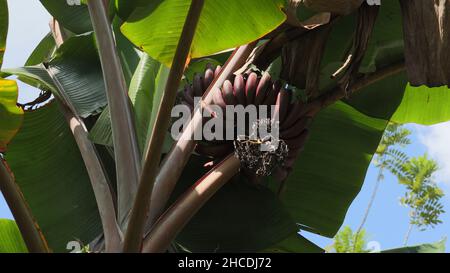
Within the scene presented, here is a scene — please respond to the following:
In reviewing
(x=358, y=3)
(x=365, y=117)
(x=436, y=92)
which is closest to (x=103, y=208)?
(x=358, y=3)

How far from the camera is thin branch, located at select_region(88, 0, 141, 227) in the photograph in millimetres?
2209

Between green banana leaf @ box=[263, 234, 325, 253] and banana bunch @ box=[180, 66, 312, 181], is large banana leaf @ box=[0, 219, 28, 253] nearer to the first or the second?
banana bunch @ box=[180, 66, 312, 181]

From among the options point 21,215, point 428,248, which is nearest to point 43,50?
point 21,215

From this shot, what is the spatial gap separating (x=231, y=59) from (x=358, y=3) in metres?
0.64

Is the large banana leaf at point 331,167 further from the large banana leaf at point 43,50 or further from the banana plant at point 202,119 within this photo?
the large banana leaf at point 43,50

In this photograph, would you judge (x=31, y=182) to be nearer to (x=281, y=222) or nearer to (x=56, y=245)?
(x=56, y=245)

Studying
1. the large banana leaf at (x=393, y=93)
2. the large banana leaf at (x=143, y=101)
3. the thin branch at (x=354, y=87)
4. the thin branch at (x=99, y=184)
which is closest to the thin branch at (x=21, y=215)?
the thin branch at (x=99, y=184)

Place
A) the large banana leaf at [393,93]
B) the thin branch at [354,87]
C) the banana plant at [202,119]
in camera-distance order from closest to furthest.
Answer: the banana plant at [202,119] → the thin branch at [354,87] → the large banana leaf at [393,93]

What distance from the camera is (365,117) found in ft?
9.52

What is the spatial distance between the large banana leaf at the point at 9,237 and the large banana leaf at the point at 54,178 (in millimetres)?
107

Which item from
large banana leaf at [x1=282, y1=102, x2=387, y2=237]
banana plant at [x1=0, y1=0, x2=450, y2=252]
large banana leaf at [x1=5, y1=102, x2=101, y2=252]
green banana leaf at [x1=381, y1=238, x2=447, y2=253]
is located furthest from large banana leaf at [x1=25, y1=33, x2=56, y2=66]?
green banana leaf at [x1=381, y1=238, x2=447, y2=253]

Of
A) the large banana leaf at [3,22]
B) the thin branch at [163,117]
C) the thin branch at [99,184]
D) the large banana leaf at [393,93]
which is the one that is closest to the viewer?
the thin branch at [163,117]

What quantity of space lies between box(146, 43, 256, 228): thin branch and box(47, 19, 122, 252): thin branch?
0.44ft

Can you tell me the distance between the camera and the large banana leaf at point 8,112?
2.20 meters
